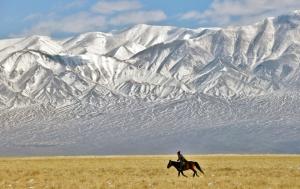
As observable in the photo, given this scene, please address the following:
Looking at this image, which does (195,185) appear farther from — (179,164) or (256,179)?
(179,164)

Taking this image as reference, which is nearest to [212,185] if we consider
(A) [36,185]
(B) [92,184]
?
(B) [92,184]

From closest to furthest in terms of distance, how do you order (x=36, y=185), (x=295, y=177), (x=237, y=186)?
(x=237, y=186), (x=36, y=185), (x=295, y=177)

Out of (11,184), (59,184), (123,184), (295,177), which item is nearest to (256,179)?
(295,177)

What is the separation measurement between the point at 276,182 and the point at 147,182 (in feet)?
20.1

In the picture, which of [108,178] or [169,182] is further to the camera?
[108,178]

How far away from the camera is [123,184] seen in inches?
1249

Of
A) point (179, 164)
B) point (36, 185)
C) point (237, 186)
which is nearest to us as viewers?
point (237, 186)

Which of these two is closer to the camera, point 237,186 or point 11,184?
point 237,186

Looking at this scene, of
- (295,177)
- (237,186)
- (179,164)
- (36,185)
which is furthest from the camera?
(179,164)

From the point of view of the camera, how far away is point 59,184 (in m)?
31.8

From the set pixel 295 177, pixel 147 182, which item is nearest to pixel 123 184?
pixel 147 182

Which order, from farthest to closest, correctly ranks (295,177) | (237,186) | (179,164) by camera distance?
(179,164) < (295,177) < (237,186)

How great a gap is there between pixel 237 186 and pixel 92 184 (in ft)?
22.7

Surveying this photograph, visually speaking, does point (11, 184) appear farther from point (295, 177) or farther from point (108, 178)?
point (295, 177)
